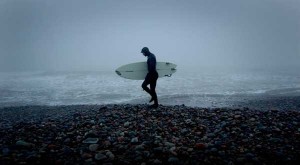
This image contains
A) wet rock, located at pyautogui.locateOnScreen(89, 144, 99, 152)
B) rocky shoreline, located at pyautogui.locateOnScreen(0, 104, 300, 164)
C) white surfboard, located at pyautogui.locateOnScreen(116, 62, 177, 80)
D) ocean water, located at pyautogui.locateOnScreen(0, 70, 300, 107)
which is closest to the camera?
rocky shoreline, located at pyautogui.locateOnScreen(0, 104, 300, 164)

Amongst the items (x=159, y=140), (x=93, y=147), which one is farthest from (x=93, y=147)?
(x=159, y=140)

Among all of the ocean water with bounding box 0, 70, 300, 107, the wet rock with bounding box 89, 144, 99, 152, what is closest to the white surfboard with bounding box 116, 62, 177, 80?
the wet rock with bounding box 89, 144, 99, 152

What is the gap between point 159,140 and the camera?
6.28 m

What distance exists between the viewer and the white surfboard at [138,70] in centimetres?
1260

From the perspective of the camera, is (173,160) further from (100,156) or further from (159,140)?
(100,156)

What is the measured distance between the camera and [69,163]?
202 inches

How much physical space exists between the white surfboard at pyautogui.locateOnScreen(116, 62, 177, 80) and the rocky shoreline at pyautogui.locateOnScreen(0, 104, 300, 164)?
3950 millimetres

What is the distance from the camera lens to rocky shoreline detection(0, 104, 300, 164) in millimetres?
5273

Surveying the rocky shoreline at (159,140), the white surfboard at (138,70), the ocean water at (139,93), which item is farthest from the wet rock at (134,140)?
the ocean water at (139,93)

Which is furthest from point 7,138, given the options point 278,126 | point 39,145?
point 278,126

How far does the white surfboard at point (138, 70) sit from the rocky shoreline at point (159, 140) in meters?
3.95

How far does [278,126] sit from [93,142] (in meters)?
5.14

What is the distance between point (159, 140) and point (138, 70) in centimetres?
673

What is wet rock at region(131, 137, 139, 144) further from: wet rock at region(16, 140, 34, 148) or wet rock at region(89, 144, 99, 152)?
wet rock at region(16, 140, 34, 148)
